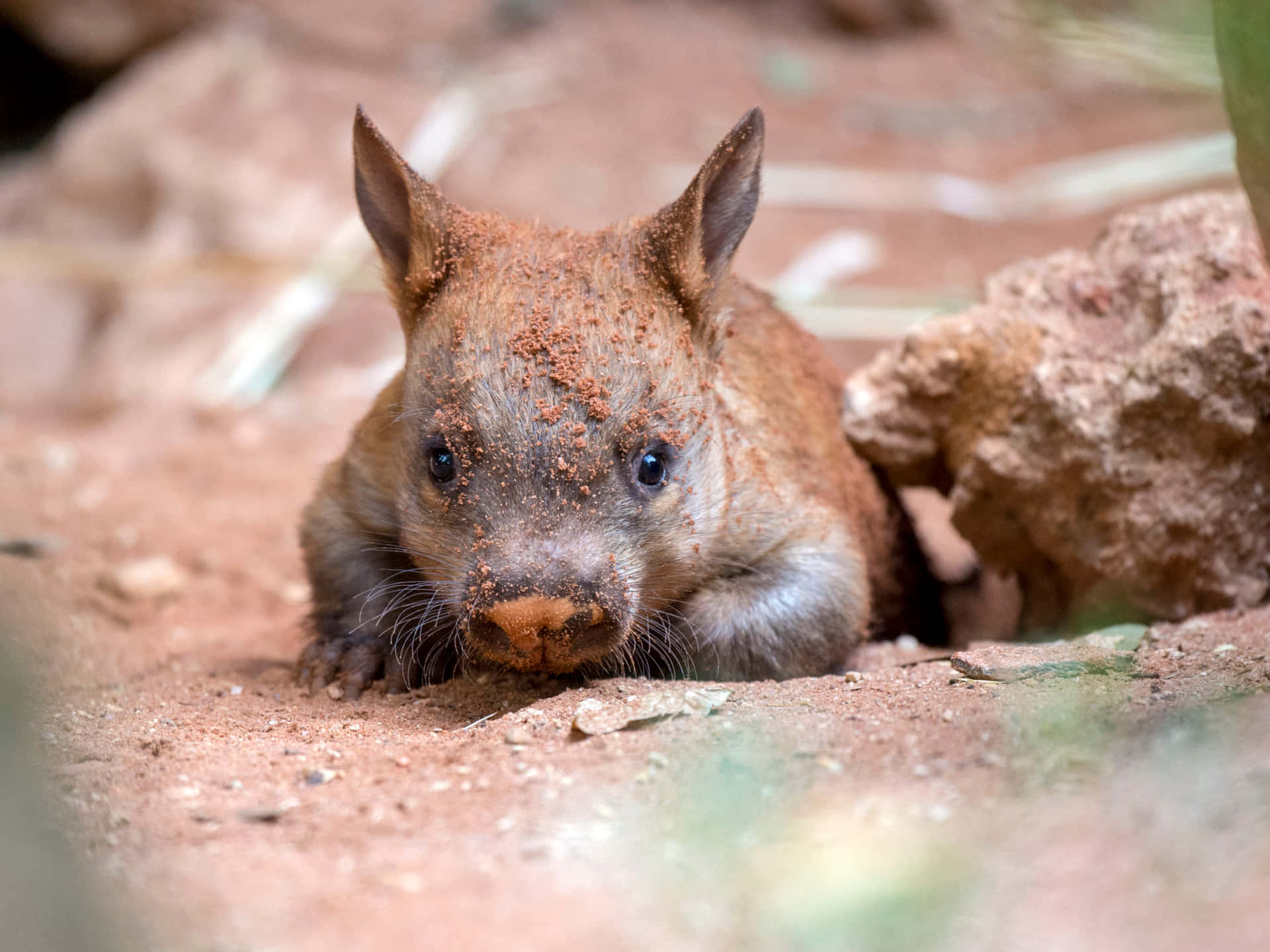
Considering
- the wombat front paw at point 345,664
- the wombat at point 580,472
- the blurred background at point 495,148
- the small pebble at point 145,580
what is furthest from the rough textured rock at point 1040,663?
the blurred background at point 495,148

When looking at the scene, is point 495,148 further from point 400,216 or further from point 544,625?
point 544,625

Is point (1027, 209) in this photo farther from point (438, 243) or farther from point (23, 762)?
point (23, 762)

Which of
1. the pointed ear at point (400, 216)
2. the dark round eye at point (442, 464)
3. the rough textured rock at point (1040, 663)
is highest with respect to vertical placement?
the pointed ear at point (400, 216)

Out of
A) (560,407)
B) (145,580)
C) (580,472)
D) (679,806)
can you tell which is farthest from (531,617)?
(145,580)

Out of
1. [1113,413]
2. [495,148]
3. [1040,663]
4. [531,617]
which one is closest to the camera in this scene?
[531,617]

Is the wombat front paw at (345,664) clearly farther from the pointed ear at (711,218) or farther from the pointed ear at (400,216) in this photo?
the pointed ear at (711,218)

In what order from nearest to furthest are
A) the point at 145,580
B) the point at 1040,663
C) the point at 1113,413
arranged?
the point at 1040,663, the point at 1113,413, the point at 145,580

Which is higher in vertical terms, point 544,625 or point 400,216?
point 400,216
